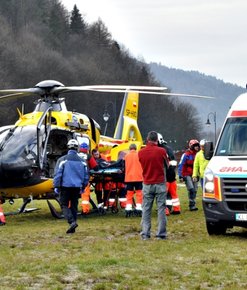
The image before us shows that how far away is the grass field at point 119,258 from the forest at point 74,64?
49.2 metres

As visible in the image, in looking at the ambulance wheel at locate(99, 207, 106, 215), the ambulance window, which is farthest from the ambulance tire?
the ambulance wheel at locate(99, 207, 106, 215)

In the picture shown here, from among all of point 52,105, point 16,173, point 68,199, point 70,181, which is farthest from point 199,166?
point 70,181

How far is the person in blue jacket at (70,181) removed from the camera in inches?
519

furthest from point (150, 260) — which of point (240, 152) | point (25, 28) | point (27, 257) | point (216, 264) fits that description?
point (25, 28)

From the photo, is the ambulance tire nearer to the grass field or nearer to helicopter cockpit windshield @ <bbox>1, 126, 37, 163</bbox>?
the grass field

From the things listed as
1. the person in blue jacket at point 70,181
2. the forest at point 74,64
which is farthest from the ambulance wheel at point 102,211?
the forest at point 74,64

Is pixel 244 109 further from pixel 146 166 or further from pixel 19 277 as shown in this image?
pixel 19 277

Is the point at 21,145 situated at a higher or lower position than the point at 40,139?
lower

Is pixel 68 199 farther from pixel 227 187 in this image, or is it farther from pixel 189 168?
pixel 189 168

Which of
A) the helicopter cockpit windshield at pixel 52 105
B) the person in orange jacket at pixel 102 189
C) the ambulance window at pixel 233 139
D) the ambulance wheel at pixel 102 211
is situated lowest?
the ambulance wheel at pixel 102 211

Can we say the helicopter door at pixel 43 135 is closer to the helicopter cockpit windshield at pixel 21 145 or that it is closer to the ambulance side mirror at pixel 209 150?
the helicopter cockpit windshield at pixel 21 145

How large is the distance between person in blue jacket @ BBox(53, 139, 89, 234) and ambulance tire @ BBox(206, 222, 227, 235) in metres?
2.39

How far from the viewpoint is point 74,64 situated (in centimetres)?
8538

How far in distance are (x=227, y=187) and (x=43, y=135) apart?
607cm
